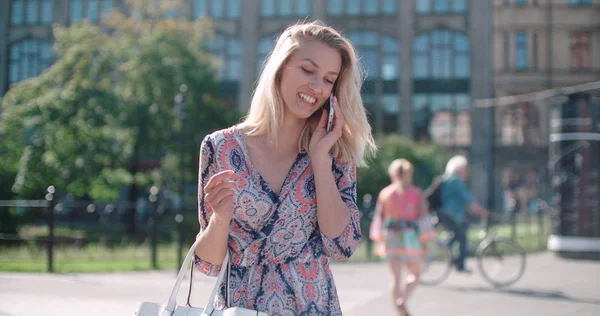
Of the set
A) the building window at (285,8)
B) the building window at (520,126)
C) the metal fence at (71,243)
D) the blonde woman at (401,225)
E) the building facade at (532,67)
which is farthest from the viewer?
the building window at (285,8)

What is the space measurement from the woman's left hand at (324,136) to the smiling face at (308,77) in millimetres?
54

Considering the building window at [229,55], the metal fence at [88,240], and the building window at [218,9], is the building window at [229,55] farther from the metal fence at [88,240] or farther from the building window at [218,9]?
the metal fence at [88,240]

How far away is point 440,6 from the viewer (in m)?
41.8

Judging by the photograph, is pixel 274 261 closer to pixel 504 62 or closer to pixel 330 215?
pixel 330 215

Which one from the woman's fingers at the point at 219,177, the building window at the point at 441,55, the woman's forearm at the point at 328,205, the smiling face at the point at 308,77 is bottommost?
the woman's forearm at the point at 328,205

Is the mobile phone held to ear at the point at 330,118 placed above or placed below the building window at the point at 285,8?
below

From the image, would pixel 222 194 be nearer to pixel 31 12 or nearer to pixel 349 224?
pixel 349 224

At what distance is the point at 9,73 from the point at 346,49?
91.3 ft

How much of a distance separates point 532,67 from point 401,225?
120ft

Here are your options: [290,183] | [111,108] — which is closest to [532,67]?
[111,108]

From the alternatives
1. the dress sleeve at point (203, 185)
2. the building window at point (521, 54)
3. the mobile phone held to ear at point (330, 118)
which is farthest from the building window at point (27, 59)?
the mobile phone held to ear at point (330, 118)

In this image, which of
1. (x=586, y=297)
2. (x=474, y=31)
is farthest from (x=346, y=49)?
(x=474, y=31)

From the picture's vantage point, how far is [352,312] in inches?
318

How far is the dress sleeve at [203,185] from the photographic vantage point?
8.13ft
